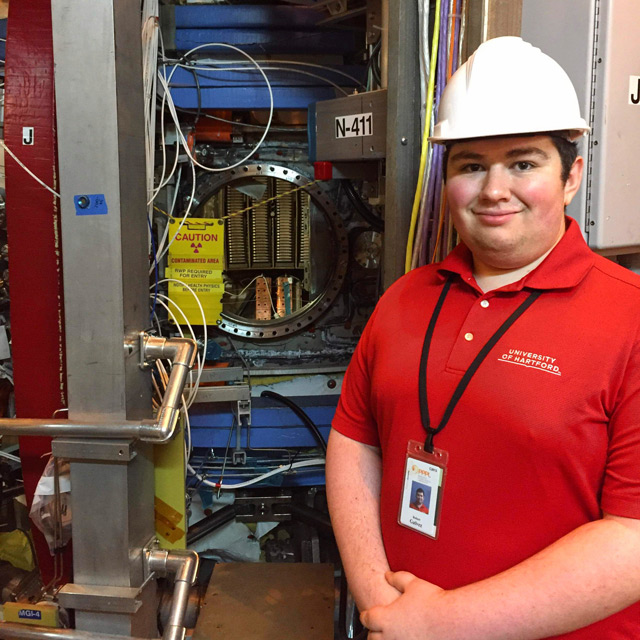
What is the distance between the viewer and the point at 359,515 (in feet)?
4.40

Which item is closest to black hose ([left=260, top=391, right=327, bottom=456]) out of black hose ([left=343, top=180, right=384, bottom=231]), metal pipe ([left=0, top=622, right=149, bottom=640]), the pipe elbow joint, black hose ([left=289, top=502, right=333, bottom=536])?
black hose ([left=289, top=502, right=333, bottom=536])

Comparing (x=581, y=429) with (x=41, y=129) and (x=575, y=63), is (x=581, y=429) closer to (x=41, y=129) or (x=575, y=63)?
(x=575, y=63)

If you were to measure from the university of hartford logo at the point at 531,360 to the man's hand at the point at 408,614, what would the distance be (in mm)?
431

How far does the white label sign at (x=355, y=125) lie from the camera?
200 cm

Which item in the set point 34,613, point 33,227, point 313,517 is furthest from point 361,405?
point 313,517

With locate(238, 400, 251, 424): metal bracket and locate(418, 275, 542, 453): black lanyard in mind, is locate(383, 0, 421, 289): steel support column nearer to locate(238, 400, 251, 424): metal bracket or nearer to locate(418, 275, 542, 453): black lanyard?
locate(418, 275, 542, 453): black lanyard

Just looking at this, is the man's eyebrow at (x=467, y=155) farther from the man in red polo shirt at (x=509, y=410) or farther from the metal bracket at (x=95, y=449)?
the metal bracket at (x=95, y=449)

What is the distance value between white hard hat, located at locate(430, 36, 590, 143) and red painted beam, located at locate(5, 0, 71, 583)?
1.34 m

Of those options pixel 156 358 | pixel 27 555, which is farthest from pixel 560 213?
pixel 27 555

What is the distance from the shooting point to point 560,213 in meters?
1.16

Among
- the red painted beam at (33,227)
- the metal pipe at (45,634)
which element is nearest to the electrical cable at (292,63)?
the red painted beam at (33,227)

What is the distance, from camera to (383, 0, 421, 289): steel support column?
1747mm

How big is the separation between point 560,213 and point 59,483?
5.43 feet

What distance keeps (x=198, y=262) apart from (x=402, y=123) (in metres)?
1.60
